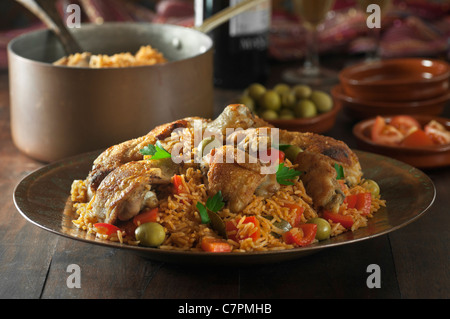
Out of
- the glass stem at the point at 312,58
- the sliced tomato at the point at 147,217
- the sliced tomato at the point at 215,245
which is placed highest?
the sliced tomato at the point at 147,217

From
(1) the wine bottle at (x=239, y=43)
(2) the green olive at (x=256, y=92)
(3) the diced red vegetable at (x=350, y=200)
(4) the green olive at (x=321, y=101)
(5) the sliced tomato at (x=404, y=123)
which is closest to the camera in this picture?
(3) the diced red vegetable at (x=350, y=200)

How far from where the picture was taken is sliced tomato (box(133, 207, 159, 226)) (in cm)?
152

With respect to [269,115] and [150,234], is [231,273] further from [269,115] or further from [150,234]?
[269,115]

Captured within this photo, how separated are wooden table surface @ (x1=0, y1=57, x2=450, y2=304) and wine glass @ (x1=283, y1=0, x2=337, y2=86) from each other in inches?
65.3

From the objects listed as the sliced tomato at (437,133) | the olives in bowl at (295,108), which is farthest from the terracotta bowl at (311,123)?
the sliced tomato at (437,133)

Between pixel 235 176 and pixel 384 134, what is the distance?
0.99 metres

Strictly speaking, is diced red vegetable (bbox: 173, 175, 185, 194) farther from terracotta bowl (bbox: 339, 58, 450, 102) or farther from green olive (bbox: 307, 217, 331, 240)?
terracotta bowl (bbox: 339, 58, 450, 102)

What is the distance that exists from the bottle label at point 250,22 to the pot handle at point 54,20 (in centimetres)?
84

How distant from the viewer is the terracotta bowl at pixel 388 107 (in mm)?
2633

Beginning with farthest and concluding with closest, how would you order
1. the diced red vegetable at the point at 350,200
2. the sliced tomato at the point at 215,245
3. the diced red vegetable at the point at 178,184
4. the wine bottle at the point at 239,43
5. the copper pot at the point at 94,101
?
the wine bottle at the point at 239,43 → the copper pot at the point at 94,101 → the diced red vegetable at the point at 350,200 → the diced red vegetable at the point at 178,184 → the sliced tomato at the point at 215,245

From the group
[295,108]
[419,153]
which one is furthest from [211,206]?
[295,108]

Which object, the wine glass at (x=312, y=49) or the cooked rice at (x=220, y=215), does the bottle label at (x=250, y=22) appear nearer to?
the wine glass at (x=312, y=49)
